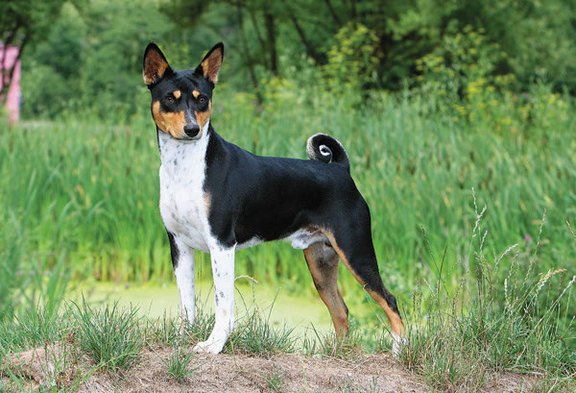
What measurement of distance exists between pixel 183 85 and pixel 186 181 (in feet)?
1.32

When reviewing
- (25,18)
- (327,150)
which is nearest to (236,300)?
(327,150)

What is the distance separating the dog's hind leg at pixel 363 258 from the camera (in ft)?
13.5

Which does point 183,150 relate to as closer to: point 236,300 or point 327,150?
point 327,150

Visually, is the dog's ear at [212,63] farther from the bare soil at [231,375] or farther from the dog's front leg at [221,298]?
the bare soil at [231,375]

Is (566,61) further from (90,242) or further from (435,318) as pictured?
(435,318)

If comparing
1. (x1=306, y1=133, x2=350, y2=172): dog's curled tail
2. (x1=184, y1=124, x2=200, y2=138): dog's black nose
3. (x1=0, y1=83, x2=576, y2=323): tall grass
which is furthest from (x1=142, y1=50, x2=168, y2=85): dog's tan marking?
(x1=0, y1=83, x2=576, y2=323): tall grass

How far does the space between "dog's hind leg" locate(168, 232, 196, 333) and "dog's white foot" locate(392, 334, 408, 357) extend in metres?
0.95

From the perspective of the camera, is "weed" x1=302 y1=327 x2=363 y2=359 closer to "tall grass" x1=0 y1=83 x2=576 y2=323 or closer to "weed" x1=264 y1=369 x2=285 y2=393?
"weed" x1=264 y1=369 x2=285 y2=393

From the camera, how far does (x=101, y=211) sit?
23.7ft

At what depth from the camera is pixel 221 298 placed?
3.76 m

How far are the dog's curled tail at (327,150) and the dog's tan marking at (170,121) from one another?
961 millimetres

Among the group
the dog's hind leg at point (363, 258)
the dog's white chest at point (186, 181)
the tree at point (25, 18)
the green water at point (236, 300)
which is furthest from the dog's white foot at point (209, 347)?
the tree at point (25, 18)

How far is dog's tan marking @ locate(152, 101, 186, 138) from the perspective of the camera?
350 cm

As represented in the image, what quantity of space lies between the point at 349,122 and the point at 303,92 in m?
1.55
